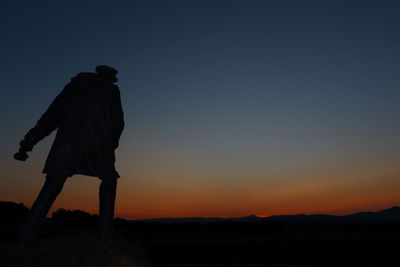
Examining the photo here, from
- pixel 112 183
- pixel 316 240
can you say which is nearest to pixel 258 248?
pixel 316 240

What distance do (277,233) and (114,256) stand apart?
11621 millimetres

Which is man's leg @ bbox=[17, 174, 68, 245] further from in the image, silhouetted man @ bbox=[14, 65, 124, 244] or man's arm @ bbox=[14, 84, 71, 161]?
man's arm @ bbox=[14, 84, 71, 161]

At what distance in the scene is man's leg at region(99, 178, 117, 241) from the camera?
4832 millimetres

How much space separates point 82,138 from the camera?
4910 millimetres

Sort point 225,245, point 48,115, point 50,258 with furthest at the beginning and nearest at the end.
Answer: point 225,245, point 48,115, point 50,258

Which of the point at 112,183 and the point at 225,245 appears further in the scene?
the point at 225,245

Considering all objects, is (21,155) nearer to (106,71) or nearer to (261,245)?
(106,71)

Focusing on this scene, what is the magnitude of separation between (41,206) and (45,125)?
1279mm

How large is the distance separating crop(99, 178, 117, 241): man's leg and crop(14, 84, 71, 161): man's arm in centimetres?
121

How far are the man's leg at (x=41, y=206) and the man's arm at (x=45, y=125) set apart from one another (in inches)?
30.8

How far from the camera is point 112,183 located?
493 centimetres

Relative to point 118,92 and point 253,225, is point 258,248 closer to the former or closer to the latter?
point 253,225

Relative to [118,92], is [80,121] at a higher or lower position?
lower

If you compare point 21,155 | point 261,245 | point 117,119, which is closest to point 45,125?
point 21,155
